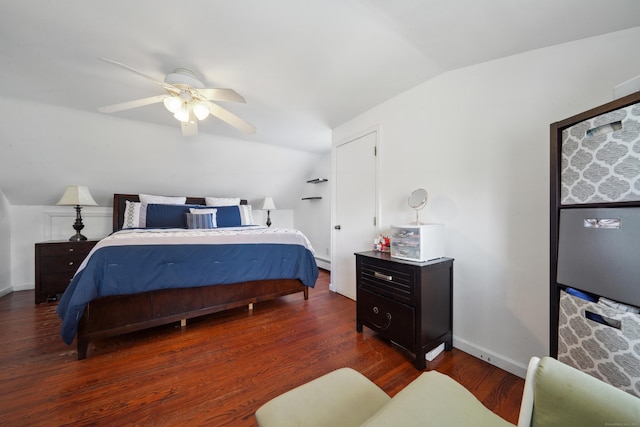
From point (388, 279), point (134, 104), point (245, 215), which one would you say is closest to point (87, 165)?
point (134, 104)

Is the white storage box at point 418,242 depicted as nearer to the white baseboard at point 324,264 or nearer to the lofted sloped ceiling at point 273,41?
the lofted sloped ceiling at point 273,41

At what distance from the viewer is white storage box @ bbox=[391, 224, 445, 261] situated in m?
1.71

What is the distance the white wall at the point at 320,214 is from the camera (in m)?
→ 4.37

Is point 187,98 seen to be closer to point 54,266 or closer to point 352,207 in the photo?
point 352,207

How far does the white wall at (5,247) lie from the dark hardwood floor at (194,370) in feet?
3.66

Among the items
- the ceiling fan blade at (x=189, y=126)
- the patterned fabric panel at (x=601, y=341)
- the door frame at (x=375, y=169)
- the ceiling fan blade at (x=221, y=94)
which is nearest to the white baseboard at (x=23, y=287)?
the ceiling fan blade at (x=189, y=126)

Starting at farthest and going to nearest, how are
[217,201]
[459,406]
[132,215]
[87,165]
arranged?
[217,201]
[132,215]
[87,165]
[459,406]

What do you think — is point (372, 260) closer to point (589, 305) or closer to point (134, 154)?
point (589, 305)

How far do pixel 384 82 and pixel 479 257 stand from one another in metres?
1.69

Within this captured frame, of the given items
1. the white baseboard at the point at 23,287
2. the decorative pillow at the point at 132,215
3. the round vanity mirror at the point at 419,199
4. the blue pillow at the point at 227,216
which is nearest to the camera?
the round vanity mirror at the point at 419,199

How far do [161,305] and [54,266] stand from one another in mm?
2052

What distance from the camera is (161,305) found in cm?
207

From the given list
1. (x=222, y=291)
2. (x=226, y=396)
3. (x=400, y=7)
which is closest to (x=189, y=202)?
(x=222, y=291)

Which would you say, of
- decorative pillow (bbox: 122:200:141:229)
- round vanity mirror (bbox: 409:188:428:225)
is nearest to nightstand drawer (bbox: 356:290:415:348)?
round vanity mirror (bbox: 409:188:428:225)
